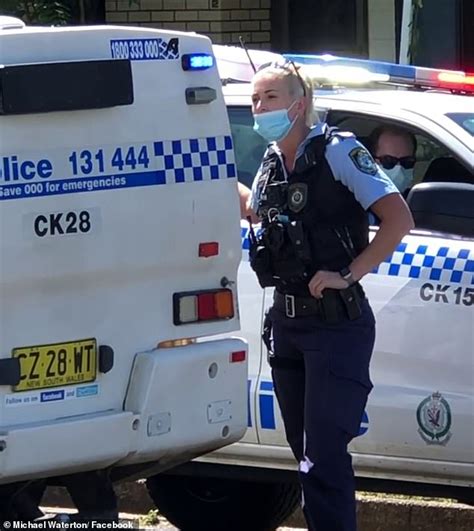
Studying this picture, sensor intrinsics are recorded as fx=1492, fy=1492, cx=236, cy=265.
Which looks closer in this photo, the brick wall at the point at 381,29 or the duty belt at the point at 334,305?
the duty belt at the point at 334,305

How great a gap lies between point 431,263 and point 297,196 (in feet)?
2.32

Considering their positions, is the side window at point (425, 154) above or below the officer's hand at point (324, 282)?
above

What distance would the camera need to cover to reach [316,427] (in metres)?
4.88

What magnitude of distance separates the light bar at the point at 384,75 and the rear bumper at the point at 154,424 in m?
1.57

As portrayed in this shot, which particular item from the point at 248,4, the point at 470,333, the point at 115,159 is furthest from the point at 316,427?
the point at 248,4

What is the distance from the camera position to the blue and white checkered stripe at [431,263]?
5297mm

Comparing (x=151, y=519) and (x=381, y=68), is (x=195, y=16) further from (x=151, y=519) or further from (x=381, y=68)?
(x=151, y=519)

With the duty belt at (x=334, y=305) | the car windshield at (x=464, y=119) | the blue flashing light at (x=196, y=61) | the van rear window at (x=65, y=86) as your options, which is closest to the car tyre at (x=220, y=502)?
the duty belt at (x=334, y=305)

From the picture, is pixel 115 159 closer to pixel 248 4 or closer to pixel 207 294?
pixel 207 294

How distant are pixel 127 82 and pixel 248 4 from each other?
25.0 ft

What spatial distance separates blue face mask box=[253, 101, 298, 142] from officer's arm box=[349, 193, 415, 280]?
0.40 m

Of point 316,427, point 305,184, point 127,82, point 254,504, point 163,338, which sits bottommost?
point 254,504

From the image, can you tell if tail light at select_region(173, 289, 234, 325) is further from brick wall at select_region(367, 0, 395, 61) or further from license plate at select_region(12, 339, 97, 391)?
brick wall at select_region(367, 0, 395, 61)

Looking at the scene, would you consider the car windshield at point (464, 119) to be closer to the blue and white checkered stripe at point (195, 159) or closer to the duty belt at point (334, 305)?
the duty belt at point (334, 305)
